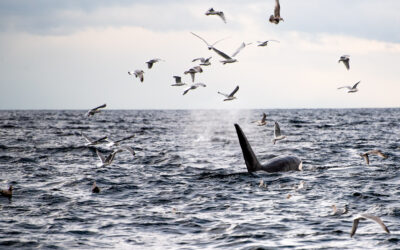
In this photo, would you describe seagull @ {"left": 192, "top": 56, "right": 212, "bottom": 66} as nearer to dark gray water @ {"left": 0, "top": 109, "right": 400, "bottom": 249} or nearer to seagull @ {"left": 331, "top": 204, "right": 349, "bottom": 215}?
dark gray water @ {"left": 0, "top": 109, "right": 400, "bottom": 249}

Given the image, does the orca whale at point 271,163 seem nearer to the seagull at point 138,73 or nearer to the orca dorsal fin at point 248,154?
the orca dorsal fin at point 248,154

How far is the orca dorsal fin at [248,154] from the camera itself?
16.8 meters

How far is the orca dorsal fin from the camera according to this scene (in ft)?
55.0

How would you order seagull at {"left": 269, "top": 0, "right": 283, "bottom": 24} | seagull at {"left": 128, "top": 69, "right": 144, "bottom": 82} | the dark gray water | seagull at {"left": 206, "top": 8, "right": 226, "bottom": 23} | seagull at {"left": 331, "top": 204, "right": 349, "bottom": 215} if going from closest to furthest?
the dark gray water < seagull at {"left": 331, "top": 204, "right": 349, "bottom": 215} < seagull at {"left": 269, "top": 0, "right": 283, "bottom": 24} < seagull at {"left": 206, "top": 8, "right": 226, "bottom": 23} < seagull at {"left": 128, "top": 69, "right": 144, "bottom": 82}

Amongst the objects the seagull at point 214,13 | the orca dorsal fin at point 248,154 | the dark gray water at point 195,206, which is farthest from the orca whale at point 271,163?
the seagull at point 214,13

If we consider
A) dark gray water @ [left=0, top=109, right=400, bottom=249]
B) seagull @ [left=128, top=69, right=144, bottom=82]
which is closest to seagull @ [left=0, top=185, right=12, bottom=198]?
dark gray water @ [left=0, top=109, right=400, bottom=249]

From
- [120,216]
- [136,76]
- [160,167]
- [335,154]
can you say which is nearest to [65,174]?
[160,167]

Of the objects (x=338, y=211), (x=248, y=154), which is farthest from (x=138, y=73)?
(x=338, y=211)

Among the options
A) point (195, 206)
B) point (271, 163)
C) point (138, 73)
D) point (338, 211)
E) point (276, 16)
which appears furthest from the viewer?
point (271, 163)

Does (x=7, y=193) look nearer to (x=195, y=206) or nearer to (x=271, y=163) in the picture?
(x=195, y=206)

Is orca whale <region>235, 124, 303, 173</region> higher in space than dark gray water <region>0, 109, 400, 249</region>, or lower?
higher

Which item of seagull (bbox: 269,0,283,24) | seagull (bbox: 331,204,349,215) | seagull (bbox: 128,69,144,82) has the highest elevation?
Result: seagull (bbox: 269,0,283,24)

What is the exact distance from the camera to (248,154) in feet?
56.8

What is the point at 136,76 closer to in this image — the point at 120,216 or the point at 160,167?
the point at 120,216
